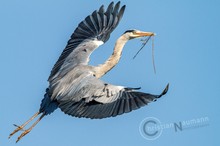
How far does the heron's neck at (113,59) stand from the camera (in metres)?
15.4

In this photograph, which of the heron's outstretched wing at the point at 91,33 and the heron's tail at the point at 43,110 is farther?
the heron's outstretched wing at the point at 91,33

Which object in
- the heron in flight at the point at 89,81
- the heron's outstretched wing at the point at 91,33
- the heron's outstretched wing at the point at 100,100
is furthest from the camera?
the heron's outstretched wing at the point at 91,33

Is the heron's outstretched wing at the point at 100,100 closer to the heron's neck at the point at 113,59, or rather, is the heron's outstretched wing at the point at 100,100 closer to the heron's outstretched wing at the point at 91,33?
the heron's neck at the point at 113,59

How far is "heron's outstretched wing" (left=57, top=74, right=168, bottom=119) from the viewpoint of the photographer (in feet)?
43.9

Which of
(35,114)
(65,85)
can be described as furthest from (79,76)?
(35,114)

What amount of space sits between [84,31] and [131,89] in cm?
391

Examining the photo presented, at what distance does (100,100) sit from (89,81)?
820 mm

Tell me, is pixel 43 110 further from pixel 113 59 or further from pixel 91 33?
pixel 91 33

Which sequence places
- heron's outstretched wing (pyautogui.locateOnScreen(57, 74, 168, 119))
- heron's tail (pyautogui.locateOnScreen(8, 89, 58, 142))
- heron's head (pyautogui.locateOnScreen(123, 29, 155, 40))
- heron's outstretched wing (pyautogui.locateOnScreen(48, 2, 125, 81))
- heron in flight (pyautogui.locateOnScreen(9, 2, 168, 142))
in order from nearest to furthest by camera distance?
heron's outstretched wing (pyautogui.locateOnScreen(57, 74, 168, 119)), heron in flight (pyautogui.locateOnScreen(9, 2, 168, 142)), heron's tail (pyautogui.locateOnScreen(8, 89, 58, 142)), heron's outstretched wing (pyautogui.locateOnScreen(48, 2, 125, 81)), heron's head (pyautogui.locateOnScreen(123, 29, 155, 40))

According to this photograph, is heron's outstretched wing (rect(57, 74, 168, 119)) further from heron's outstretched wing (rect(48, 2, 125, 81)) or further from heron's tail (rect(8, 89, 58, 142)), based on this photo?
heron's outstretched wing (rect(48, 2, 125, 81))

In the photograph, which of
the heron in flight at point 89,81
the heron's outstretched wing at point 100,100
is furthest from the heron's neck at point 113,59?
the heron's outstretched wing at point 100,100

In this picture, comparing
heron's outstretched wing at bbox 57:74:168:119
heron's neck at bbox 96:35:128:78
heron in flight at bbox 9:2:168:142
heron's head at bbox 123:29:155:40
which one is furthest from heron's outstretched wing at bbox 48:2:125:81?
heron's outstretched wing at bbox 57:74:168:119

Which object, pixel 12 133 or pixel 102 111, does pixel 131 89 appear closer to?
pixel 102 111

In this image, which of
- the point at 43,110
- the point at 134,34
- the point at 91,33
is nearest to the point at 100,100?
the point at 43,110
